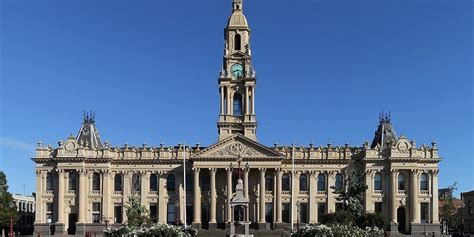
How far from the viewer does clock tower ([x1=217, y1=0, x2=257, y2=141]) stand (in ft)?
320

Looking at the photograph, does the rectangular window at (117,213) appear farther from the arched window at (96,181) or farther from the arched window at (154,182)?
the arched window at (154,182)

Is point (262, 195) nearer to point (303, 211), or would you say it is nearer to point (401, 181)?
point (303, 211)

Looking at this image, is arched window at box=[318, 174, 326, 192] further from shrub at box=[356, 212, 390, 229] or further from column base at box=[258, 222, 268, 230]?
shrub at box=[356, 212, 390, 229]

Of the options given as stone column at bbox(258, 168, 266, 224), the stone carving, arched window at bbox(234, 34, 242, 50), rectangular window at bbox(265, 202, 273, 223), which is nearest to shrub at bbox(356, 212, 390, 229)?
stone column at bbox(258, 168, 266, 224)

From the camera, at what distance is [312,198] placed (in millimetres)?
94375

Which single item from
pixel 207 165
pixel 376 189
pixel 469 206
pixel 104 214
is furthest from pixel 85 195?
pixel 469 206

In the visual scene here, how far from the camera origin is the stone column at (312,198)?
93875 mm

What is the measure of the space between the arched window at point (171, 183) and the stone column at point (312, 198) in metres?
18.9

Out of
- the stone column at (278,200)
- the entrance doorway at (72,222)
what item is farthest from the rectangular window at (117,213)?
the stone column at (278,200)

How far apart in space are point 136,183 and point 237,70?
71.0ft

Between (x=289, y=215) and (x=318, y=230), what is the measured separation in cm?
4308

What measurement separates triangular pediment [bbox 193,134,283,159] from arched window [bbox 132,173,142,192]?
31.2ft

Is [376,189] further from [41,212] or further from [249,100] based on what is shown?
[41,212]

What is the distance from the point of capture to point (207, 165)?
301 ft
